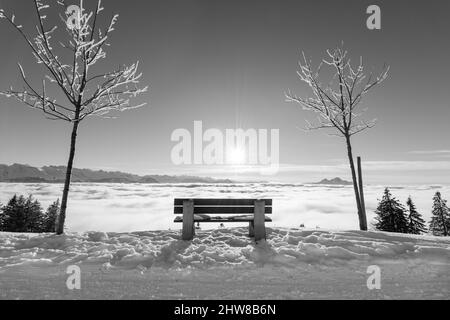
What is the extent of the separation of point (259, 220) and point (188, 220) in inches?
80.4

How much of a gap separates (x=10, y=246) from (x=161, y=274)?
4837 mm

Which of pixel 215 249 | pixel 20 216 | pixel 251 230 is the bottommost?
pixel 20 216

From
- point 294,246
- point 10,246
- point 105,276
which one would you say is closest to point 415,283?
point 294,246

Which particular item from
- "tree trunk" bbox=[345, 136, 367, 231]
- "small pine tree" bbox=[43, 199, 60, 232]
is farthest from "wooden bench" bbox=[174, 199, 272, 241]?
"small pine tree" bbox=[43, 199, 60, 232]

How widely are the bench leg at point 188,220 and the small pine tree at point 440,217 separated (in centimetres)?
4703

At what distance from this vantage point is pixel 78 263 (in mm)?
6734

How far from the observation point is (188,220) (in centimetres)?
833

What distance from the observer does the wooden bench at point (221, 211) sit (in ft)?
27.4

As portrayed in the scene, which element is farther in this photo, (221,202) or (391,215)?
(391,215)

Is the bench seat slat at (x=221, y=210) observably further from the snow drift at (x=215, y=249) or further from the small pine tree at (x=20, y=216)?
the small pine tree at (x=20, y=216)

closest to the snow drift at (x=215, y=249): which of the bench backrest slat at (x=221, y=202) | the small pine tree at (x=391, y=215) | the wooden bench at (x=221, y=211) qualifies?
the wooden bench at (x=221, y=211)

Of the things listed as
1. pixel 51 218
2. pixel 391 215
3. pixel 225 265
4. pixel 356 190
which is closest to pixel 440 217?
pixel 391 215

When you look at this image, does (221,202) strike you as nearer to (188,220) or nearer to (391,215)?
(188,220)
